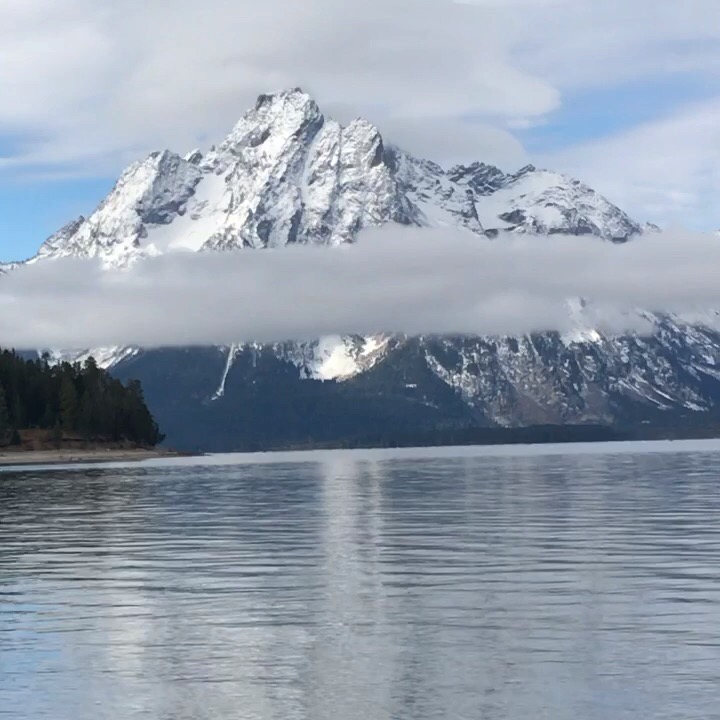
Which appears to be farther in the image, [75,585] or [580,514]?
[580,514]

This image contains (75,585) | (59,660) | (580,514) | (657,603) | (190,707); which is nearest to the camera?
(190,707)

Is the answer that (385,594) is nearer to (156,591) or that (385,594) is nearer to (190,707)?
(156,591)

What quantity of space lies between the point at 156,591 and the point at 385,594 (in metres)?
9.48

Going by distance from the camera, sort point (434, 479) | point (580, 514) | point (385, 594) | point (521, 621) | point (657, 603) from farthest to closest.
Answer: point (434, 479), point (580, 514), point (385, 594), point (657, 603), point (521, 621)

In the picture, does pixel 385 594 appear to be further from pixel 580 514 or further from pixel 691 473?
pixel 691 473

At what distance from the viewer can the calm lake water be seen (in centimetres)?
3656

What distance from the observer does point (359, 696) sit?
36.8 metres

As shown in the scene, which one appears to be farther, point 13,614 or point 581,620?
point 13,614

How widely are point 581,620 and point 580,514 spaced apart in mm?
52487

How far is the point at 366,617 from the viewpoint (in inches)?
1946

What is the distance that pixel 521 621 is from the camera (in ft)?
156

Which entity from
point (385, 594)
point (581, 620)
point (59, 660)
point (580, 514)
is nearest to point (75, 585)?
point (385, 594)

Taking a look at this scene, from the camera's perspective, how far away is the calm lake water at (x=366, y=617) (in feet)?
120

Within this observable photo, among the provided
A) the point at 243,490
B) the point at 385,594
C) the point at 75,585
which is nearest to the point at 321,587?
the point at 385,594
